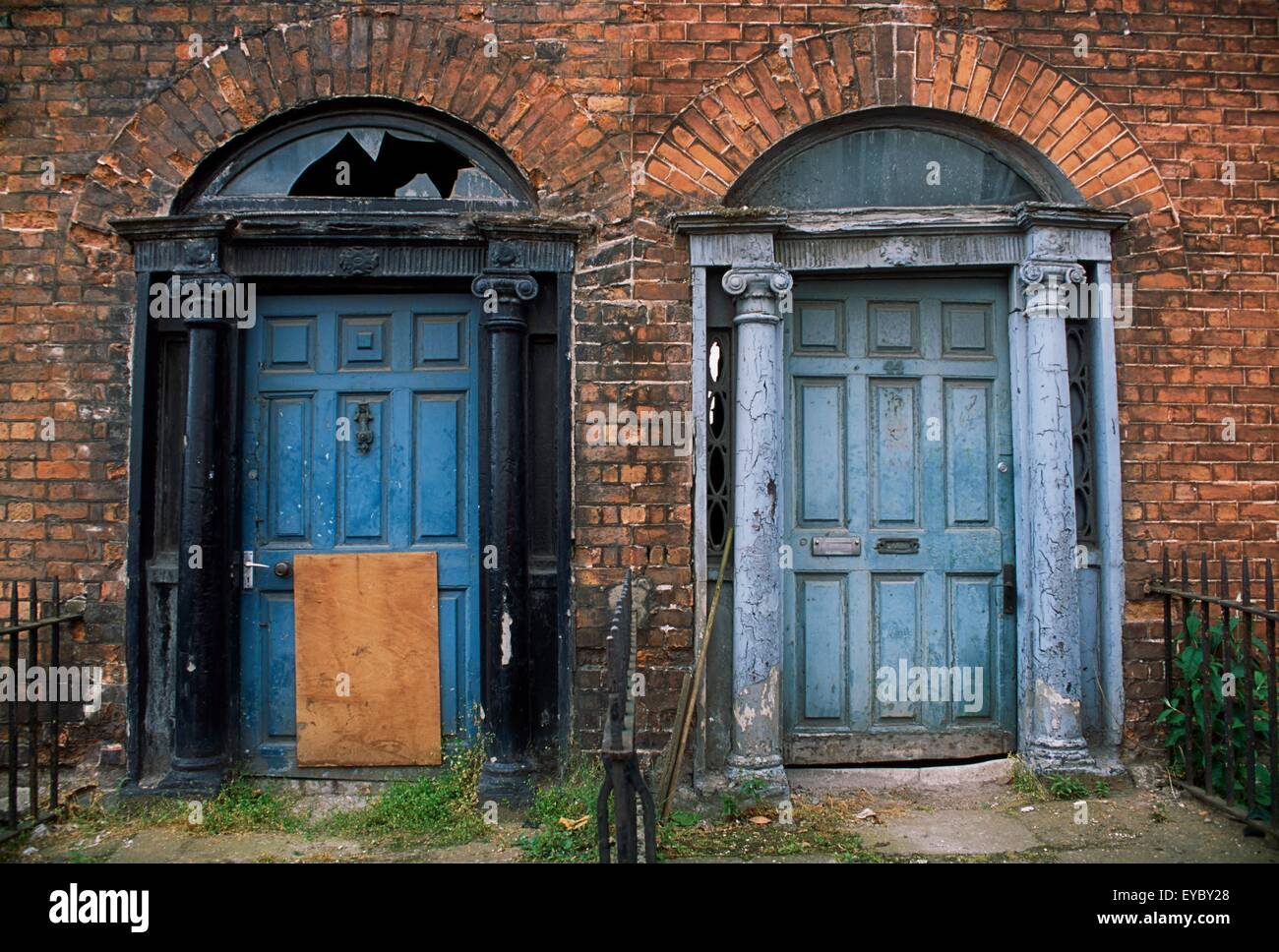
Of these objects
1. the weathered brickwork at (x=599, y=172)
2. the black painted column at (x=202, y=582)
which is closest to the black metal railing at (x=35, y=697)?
the weathered brickwork at (x=599, y=172)

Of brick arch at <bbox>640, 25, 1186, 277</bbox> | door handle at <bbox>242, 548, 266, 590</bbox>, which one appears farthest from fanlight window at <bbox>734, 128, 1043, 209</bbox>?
door handle at <bbox>242, 548, 266, 590</bbox>

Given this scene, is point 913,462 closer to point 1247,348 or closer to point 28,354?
point 1247,348

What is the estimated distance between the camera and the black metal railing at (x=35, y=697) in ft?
14.3

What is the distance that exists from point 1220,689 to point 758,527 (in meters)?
2.28

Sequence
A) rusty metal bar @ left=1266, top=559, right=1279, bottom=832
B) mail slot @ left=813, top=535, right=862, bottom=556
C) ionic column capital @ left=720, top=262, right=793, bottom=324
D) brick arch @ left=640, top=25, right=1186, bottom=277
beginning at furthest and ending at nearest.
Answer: mail slot @ left=813, top=535, right=862, bottom=556 < brick arch @ left=640, top=25, right=1186, bottom=277 < ionic column capital @ left=720, top=262, right=793, bottom=324 < rusty metal bar @ left=1266, top=559, right=1279, bottom=832

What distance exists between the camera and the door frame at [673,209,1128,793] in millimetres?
4707

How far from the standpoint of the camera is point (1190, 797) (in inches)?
179

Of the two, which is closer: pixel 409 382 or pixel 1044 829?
pixel 1044 829

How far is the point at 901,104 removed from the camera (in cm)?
484

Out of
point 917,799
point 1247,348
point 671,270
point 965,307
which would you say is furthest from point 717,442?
point 1247,348

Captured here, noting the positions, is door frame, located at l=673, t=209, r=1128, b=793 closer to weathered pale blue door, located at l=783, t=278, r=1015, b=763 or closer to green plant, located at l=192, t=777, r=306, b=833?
weathered pale blue door, located at l=783, t=278, r=1015, b=763

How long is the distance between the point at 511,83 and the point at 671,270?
126 cm

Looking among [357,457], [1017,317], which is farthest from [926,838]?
[357,457]

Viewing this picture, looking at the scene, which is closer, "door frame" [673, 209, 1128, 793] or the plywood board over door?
"door frame" [673, 209, 1128, 793]
